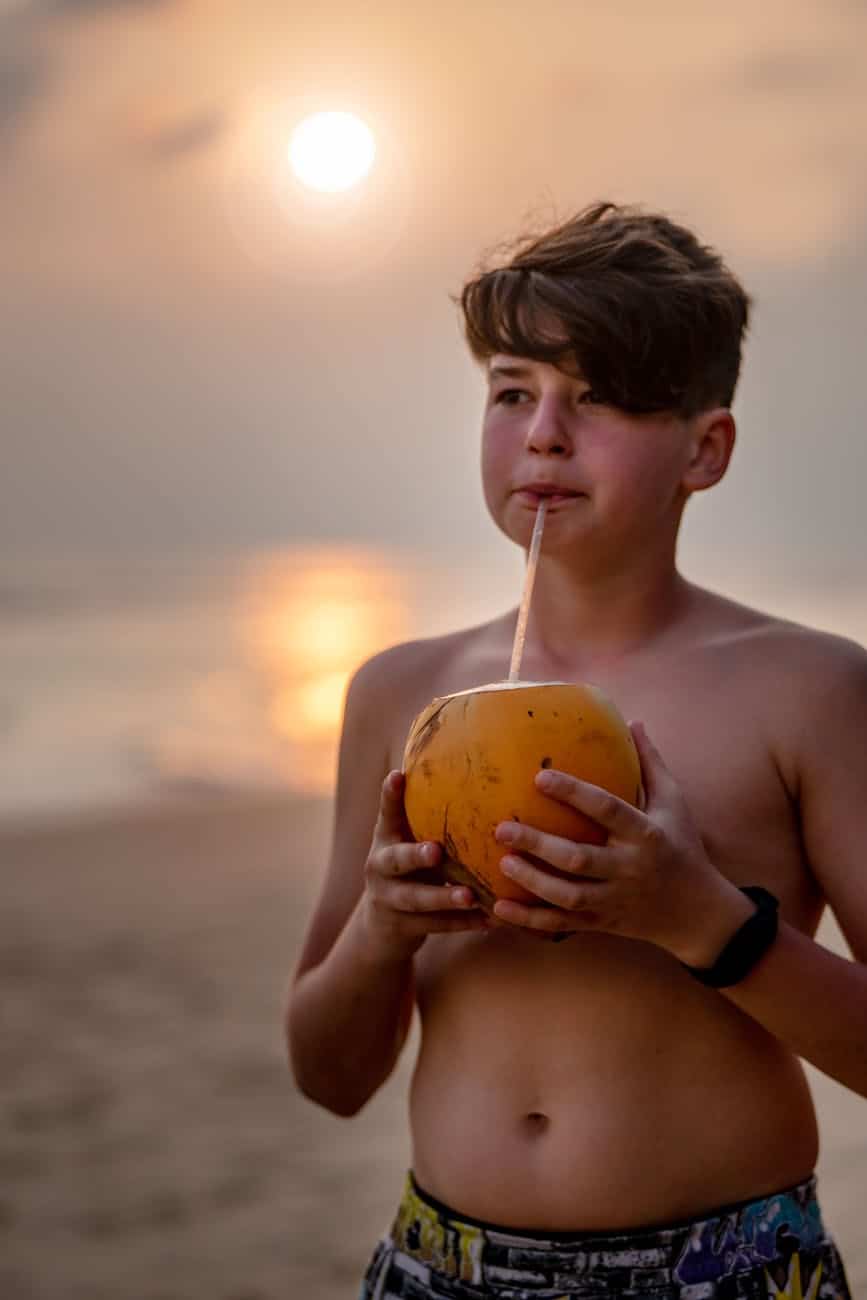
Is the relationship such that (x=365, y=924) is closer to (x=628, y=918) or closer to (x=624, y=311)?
(x=628, y=918)

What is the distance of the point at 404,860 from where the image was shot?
1.78m

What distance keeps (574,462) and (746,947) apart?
68 centimetres

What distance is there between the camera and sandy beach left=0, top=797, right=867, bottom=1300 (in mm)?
4410

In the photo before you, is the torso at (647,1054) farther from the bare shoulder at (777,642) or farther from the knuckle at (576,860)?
the knuckle at (576,860)

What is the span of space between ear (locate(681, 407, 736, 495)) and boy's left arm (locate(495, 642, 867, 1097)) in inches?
13.2

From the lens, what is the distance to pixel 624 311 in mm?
2146

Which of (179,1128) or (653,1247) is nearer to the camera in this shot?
(653,1247)

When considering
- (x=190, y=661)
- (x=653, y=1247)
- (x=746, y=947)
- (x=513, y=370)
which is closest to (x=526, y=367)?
(x=513, y=370)

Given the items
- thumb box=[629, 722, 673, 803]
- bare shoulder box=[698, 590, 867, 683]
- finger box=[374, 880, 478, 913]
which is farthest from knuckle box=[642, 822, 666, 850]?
bare shoulder box=[698, 590, 867, 683]

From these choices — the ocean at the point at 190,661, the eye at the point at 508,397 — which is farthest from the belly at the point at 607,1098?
the eye at the point at 508,397

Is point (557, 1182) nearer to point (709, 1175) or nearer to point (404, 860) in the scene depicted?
point (709, 1175)

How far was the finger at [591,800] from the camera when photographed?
1.61 metres

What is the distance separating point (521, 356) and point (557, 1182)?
1.08 meters

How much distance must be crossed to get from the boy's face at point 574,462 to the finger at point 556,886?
596mm
